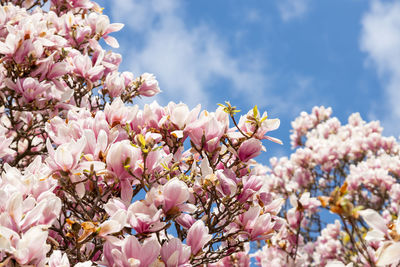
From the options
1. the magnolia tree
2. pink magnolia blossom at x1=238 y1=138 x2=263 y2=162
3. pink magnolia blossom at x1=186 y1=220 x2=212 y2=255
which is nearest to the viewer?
the magnolia tree

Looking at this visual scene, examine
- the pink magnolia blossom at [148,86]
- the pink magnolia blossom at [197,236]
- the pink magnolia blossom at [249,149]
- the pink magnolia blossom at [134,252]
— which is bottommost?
the pink magnolia blossom at [134,252]

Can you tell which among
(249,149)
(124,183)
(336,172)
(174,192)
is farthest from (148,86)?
(336,172)

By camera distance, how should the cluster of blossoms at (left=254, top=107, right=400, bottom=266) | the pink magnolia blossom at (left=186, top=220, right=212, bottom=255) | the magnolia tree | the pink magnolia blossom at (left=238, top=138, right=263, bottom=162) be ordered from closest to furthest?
the magnolia tree → the pink magnolia blossom at (left=186, top=220, right=212, bottom=255) → the pink magnolia blossom at (left=238, top=138, right=263, bottom=162) → the cluster of blossoms at (left=254, top=107, right=400, bottom=266)

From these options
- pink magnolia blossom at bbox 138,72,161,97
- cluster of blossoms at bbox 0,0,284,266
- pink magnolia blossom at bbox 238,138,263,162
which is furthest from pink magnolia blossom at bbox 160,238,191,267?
pink magnolia blossom at bbox 138,72,161,97

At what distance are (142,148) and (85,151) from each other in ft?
1.20

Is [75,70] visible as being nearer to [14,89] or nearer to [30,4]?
[14,89]

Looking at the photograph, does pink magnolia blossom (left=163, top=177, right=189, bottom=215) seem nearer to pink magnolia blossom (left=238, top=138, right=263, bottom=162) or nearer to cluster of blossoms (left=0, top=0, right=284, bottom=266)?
cluster of blossoms (left=0, top=0, right=284, bottom=266)

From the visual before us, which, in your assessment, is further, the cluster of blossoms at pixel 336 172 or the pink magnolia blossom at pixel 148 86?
the cluster of blossoms at pixel 336 172

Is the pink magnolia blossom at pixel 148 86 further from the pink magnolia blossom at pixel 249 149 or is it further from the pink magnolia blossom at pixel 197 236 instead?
the pink magnolia blossom at pixel 197 236

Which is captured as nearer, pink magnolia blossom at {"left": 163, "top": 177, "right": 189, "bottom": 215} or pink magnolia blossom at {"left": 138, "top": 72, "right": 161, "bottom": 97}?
pink magnolia blossom at {"left": 163, "top": 177, "right": 189, "bottom": 215}

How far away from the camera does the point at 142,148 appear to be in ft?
6.89

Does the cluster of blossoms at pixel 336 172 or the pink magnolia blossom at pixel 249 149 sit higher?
the cluster of blossoms at pixel 336 172

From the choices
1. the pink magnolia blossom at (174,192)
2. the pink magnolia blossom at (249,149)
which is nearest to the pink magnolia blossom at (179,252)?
the pink magnolia blossom at (174,192)

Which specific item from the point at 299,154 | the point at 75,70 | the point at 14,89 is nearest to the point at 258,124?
the point at 75,70
